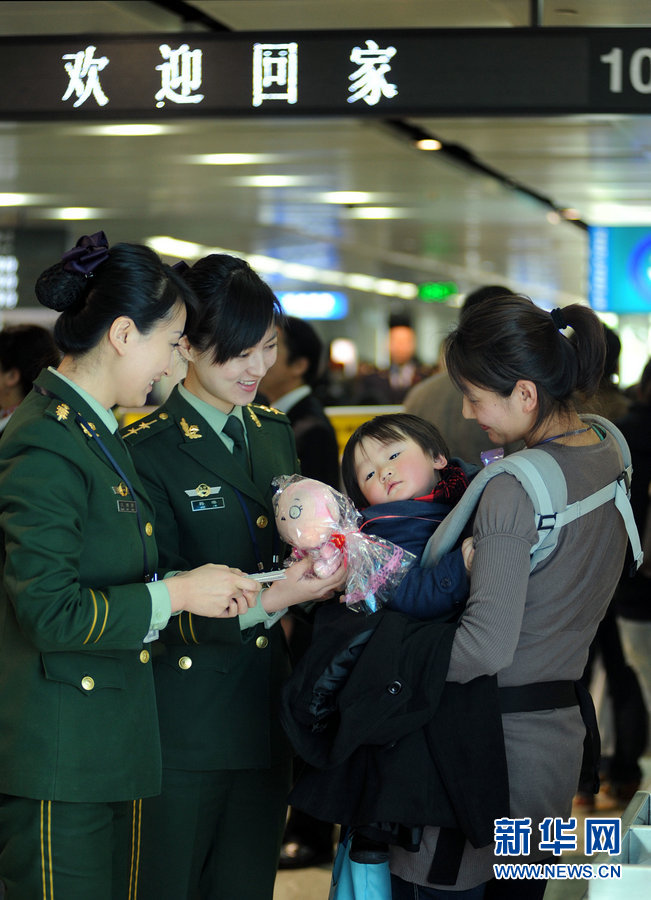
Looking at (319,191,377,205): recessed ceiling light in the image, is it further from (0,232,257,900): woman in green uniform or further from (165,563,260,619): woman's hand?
(165,563,260,619): woman's hand

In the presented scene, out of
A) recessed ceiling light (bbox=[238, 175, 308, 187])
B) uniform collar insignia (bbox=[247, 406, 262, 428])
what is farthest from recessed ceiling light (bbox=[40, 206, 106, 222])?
uniform collar insignia (bbox=[247, 406, 262, 428])

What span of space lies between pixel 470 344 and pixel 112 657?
875 mm

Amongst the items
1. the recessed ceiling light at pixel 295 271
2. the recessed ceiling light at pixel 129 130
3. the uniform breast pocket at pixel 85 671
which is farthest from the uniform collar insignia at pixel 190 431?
the recessed ceiling light at pixel 295 271

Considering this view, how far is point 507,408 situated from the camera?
1.98 meters

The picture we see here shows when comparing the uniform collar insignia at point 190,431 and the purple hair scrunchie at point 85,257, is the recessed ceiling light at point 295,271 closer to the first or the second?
the uniform collar insignia at point 190,431

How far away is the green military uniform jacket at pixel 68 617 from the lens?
69.7 inches

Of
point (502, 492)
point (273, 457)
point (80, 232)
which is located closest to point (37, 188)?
point (80, 232)

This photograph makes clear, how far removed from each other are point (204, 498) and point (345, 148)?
6.20m

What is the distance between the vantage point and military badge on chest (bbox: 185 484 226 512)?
2.23 meters

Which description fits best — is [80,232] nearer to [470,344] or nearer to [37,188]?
[37,188]

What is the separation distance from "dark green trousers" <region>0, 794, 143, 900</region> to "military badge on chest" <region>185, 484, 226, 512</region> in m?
0.63

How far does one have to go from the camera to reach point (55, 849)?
6.03 feet

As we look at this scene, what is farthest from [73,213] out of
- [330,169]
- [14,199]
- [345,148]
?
[345,148]

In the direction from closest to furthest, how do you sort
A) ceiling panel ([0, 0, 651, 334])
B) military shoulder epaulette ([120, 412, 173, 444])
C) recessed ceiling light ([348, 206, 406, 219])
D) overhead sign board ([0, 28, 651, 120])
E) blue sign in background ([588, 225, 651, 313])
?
1. military shoulder epaulette ([120, 412, 173, 444])
2. overhead sign board ([0, 28, 651, 120])
3. ceiling panel ([0, 0, 651, 334])
4. blue sign in background ([588, 225, 651, 313])
5. recessed ceiling light ([348, 206, 406, 219])
